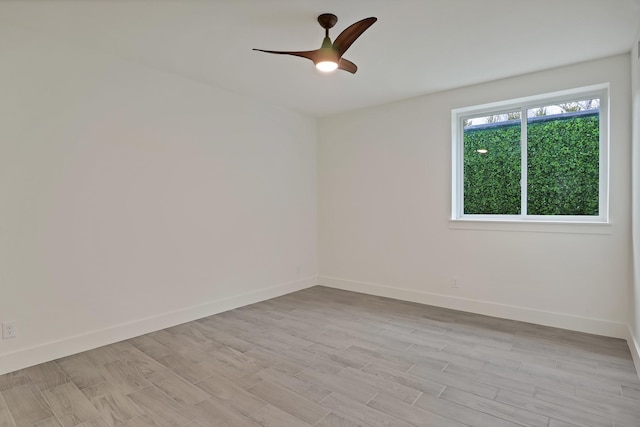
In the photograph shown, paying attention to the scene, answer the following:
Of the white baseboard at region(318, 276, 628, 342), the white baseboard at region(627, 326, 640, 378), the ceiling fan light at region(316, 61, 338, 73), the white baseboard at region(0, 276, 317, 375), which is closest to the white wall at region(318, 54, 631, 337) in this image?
the white baseboard at region(318, 276, 628, 342)

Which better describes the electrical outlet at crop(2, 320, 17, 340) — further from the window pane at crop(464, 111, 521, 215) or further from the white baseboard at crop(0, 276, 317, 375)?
the window pane at crop(464, 111, 521, 215)

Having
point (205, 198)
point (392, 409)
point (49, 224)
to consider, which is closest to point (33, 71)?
point (49, 224)

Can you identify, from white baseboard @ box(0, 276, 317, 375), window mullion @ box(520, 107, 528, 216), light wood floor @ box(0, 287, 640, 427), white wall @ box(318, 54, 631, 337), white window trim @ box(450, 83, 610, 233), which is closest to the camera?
light wood floor @ box(0, 287, 640, 427)

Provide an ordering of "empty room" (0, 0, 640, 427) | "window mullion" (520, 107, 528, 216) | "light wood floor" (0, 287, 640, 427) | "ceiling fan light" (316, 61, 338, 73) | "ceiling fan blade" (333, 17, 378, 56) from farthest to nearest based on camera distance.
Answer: "window mullion" (520, 107, 528, 216) → "ceiling fan light" (316, 61, 338, 73) → "empty room" (0, 0, 640, 427) → "ceiling fan blade" (333, 17, 378, 56) → "light wood floor" (0, 287, 640, 427)

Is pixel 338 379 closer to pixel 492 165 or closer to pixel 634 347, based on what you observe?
pixel 634 347

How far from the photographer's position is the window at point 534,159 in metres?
3.26

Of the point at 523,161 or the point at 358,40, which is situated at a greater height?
the point at 358,40

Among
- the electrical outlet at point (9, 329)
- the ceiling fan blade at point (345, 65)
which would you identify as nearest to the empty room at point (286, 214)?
the electrical outlet at point (9, 329)

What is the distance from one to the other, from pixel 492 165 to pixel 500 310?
5.16 feet

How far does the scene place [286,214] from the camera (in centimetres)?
469

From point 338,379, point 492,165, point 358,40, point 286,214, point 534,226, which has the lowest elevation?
point 338,379

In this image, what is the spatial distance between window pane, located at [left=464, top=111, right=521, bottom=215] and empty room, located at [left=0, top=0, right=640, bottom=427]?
2cm

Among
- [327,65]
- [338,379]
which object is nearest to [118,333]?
[338,379]

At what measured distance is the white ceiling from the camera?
2.26 m
